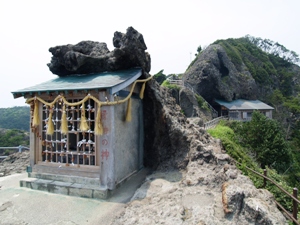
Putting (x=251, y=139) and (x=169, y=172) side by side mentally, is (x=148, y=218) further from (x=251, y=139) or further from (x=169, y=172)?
(x=251, y=139)

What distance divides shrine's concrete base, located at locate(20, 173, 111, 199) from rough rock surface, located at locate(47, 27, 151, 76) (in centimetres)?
428

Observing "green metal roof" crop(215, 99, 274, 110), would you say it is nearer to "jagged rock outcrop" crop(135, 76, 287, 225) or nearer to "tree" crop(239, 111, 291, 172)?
"tree" crop(239, 111, 291, 172)

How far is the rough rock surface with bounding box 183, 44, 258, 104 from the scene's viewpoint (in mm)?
37938

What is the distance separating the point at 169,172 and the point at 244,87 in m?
37.4

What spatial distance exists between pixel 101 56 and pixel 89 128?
339cm

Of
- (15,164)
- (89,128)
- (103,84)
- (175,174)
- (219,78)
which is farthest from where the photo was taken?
(219,78)

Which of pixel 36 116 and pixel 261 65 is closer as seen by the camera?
pixel 36 116

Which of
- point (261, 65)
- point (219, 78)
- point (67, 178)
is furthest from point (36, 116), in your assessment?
point (261, 65)

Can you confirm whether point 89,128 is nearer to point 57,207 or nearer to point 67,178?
point 67,178

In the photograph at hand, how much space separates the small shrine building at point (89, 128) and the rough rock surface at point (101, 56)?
528mm

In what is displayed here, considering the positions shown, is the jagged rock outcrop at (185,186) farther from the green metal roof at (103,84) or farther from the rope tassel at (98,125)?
the rope tassel at (98,125)

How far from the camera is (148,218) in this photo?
Answer: 522cm

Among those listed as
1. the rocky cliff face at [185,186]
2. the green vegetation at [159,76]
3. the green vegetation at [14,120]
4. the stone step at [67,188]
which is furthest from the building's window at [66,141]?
the green vegetation at [14,120]

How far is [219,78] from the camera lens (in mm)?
38000
